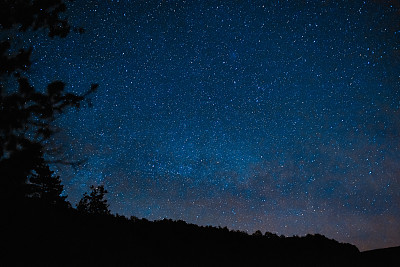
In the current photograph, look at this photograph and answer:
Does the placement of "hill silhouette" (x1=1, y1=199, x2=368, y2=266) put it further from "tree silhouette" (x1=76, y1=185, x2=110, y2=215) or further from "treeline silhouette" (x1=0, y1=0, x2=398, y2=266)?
"tree silhouette" (x1=76, y1=185, x2=110, y2=215)

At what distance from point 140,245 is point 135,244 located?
0.18 metres

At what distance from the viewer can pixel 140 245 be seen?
10102mm

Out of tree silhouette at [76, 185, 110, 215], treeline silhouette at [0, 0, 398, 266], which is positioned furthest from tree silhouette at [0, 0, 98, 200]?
tree silhouette at [76, 185, 110, 215]

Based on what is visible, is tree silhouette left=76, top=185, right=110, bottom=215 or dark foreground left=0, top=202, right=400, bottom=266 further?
tree silhouette left=76, top=185, right=110, bottom=215

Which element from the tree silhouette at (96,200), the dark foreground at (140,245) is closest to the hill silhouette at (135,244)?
the dark foreground at (140,245)

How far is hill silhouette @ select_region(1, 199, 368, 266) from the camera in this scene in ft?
26.9

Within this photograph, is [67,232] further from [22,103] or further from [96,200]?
[96,200]

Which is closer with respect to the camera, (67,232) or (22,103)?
(22,103)

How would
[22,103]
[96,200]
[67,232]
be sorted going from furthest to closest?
[96,200]
[67,232]
[22,103]

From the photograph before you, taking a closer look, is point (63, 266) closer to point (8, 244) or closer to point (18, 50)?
point (8, 244)

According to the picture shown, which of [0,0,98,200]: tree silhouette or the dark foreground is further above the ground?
[0,0,98,200]: tree silhouette

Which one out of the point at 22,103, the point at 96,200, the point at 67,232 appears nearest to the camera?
the point at 22,103

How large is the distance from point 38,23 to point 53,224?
6.44 m

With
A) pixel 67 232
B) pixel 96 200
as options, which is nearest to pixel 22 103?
pixel 67 232
